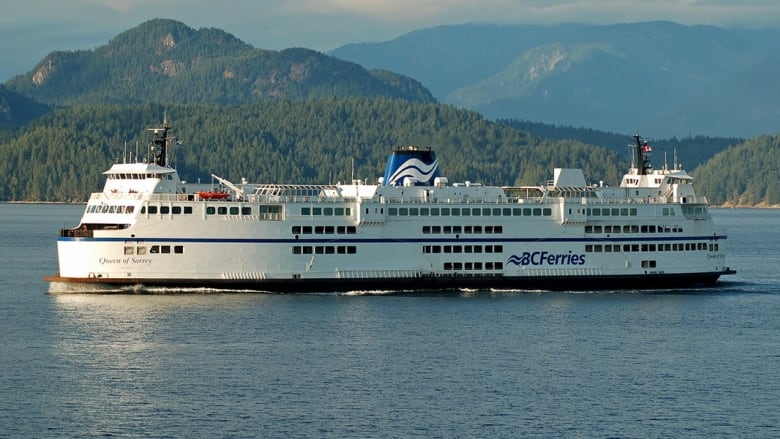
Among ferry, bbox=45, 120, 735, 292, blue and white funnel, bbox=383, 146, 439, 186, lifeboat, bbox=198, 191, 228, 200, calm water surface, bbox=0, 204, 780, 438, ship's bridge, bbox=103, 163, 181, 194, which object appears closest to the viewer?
calm water surface, bbox=0, 204, 780, 438

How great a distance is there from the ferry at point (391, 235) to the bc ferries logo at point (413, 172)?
0.05 metres

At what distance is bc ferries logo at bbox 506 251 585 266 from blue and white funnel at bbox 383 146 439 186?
21.5 ft

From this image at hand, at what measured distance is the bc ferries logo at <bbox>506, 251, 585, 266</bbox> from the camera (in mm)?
65312

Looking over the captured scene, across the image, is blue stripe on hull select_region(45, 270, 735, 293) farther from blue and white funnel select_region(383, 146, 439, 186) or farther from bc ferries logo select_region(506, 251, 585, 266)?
blue and white funnel select_region(383, 146, 439, 186)

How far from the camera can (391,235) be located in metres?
63.6

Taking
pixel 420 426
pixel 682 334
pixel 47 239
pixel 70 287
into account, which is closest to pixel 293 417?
pixel 420 426

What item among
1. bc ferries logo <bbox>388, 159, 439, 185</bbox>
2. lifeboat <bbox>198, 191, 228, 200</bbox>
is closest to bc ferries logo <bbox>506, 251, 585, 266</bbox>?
bc ferries logo <bbox>388, 159, 439, 185</bbox>

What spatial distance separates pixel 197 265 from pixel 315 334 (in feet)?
34.8

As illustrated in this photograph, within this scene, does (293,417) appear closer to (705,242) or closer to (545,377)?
(545,377)

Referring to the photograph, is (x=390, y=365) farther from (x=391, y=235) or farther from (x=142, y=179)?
(x=142, y=179)

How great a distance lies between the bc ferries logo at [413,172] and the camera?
68562mm

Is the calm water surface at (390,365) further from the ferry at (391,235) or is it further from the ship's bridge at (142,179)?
the ship's bridge at (142,179)

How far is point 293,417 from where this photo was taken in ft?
129

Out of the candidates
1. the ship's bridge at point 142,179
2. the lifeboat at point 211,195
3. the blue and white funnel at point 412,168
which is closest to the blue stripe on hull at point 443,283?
the lifeboat at point 211,195
